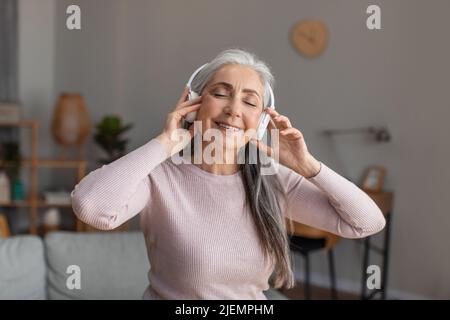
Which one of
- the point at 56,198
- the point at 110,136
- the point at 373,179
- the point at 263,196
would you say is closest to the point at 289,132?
the point at 263,196

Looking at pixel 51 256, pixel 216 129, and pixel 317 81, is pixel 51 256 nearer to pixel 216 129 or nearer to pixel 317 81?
pixel 317 81

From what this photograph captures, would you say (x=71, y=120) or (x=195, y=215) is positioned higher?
(x=195, y=215)

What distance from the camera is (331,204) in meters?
0.76

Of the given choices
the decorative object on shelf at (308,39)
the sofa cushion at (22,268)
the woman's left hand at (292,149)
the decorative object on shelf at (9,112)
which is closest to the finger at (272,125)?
the woman's left hand at (292,149)

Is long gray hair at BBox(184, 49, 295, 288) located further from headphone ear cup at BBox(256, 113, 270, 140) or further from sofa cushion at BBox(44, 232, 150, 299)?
sofa cushion at BBox(44, 232, 150, 299)

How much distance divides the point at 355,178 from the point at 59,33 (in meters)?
1.82

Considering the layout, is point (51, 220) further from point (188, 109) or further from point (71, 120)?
point (188, 109)

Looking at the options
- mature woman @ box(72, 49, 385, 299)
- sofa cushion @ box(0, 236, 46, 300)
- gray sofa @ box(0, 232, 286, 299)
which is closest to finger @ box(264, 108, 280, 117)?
mature woman @ box(72, 49, 385, 299)

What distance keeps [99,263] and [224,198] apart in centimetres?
79

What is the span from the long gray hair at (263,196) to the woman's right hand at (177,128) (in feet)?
0.06

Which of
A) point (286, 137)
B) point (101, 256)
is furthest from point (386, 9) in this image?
point (101, 256)
